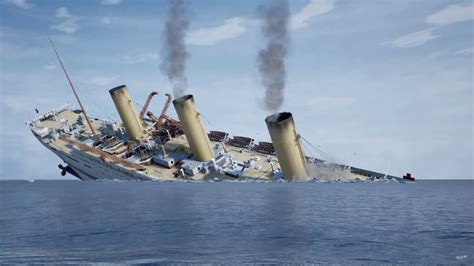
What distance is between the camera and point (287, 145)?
82.9m

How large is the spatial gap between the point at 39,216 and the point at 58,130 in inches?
2405

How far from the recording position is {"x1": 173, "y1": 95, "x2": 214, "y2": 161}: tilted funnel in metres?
90.4

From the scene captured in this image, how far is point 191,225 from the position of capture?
3806 centimetres

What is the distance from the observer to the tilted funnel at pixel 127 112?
102m

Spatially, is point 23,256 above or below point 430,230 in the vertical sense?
above

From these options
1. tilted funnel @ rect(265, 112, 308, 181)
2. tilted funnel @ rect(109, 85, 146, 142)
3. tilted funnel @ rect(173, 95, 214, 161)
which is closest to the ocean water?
tilted funnel @ rect(265, 112, 308, 181)

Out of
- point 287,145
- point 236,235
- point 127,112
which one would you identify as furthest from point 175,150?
point 236,235

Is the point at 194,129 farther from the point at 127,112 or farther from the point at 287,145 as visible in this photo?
the point at 127,112

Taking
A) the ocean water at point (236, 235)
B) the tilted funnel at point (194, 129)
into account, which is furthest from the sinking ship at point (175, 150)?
the ocean water at point (236, 235)

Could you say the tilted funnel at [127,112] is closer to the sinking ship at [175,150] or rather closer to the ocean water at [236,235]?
the sinking ship at [175,150]

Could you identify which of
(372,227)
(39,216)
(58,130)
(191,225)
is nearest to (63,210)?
(39,216)

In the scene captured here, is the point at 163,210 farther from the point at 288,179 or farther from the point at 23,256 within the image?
the point at 288,179

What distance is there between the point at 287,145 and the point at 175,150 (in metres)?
25.6

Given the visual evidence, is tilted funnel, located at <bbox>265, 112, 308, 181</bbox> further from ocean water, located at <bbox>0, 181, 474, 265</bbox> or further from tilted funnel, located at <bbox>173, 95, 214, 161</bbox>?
ocean water, located at <bbox>0, 181, 474, 265</bbox>
